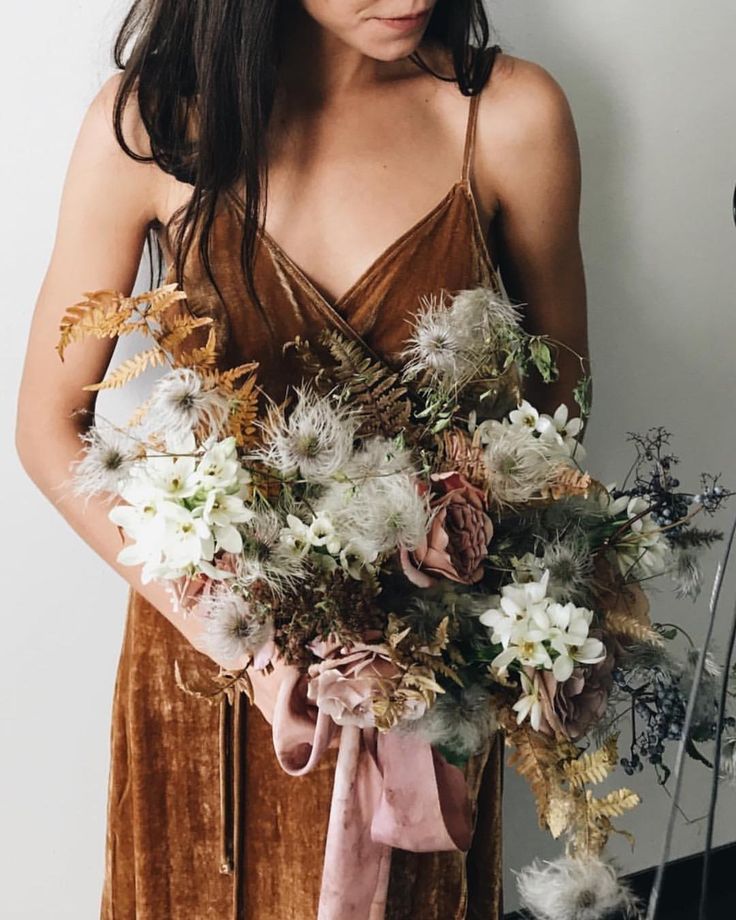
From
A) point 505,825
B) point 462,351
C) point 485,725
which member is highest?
point 462,351

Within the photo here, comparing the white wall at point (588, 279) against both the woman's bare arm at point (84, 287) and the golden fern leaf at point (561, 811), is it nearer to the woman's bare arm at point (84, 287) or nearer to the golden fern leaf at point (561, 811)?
the woman's bare arm at point (84, 287)

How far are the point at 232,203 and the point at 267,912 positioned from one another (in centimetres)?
78

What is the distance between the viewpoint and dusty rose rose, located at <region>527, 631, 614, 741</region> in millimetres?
826

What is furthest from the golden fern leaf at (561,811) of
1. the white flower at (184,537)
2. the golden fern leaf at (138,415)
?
the golden fern leaf at (138,415)

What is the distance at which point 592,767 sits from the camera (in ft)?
2.69

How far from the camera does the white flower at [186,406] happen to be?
→ 85cm

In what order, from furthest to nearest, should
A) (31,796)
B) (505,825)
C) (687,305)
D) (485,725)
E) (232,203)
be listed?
(505,825) → (687,305) → (31,796) → (232,203) → (485,725)

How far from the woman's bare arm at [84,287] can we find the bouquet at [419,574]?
23 centimetres

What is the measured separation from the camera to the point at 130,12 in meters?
1.15

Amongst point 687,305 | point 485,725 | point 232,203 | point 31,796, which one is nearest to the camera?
point 485,725

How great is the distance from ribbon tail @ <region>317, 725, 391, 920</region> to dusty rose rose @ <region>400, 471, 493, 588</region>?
166 millimetres

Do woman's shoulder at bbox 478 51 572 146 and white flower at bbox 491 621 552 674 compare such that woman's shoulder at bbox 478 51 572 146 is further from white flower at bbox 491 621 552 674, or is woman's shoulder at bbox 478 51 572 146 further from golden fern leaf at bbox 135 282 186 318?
white flower at bbox 491 621 552 674

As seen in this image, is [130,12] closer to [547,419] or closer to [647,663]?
[547,419]

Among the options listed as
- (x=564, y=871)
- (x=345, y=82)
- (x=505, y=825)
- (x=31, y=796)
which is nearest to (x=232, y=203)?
(x=345, y=82)
